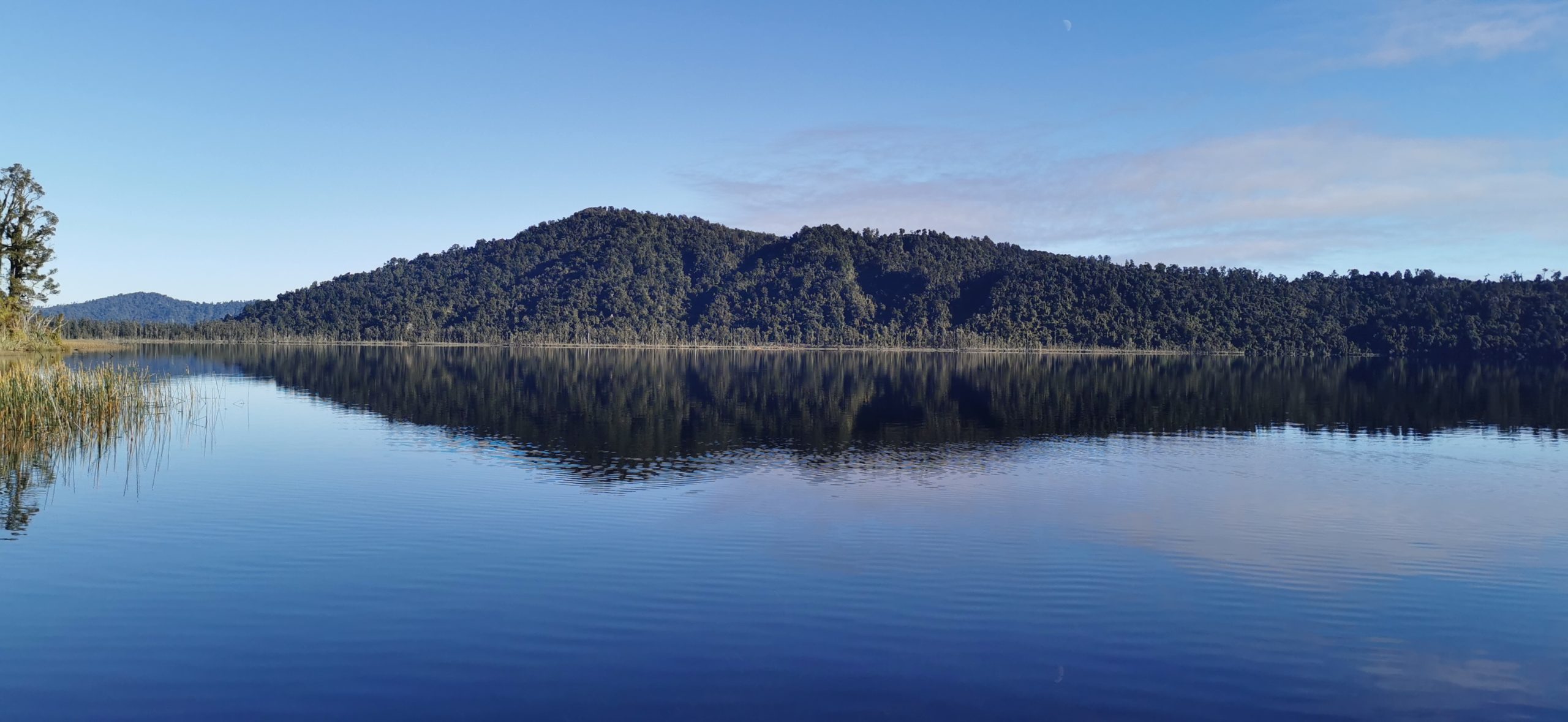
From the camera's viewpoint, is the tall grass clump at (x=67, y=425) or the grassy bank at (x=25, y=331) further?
the grassy bank at (x=25, y=331)

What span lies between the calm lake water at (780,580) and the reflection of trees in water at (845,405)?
110cm

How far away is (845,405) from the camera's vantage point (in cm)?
6544

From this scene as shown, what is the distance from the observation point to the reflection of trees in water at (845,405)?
41.2 m

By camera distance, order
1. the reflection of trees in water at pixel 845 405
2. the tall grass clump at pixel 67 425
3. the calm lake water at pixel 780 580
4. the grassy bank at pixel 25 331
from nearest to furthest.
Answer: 1. the calm lake water at pixel 780 580
2. the tall grass clump at pixel 67 425
3. the reflection of trees in water at pixel 845 405
4. the grassy bank at pixel 25 331

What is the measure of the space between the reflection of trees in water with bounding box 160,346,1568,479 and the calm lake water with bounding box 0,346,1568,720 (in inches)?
43.2

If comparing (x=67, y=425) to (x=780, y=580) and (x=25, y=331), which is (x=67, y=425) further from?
(x=780, y=580)

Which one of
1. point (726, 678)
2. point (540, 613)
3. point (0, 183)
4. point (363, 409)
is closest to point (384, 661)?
point (540, 613)

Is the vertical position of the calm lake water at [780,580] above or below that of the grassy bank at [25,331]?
below

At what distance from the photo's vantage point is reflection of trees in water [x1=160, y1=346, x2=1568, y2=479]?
135 ft

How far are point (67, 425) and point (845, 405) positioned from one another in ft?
142

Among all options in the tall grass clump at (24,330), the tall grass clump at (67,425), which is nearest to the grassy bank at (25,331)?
the tall grass clump at (24,330)

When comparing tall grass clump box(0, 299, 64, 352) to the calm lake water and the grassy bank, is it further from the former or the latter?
the calm lake water

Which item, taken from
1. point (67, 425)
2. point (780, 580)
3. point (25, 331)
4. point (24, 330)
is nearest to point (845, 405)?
point (67, 425)

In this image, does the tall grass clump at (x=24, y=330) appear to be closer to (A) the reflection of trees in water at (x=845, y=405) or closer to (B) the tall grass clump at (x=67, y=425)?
(B) the tall grass clump at (x=67, y=425)
